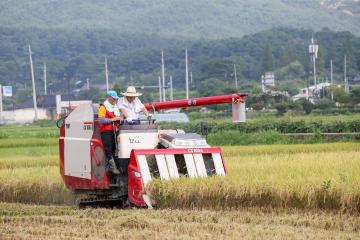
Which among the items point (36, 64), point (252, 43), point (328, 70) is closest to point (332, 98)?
point (328, 70)

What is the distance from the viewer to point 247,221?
1455 centimetres

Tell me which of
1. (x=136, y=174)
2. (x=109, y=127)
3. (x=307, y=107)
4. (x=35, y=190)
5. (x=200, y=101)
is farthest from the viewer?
(x=307, y=107)

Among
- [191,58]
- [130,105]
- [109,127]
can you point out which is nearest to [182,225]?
[109,127]

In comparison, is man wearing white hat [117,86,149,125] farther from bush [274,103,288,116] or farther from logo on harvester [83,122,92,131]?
bush [274,103,288,116]

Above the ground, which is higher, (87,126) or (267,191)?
(87,126)

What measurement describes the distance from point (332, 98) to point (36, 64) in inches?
3661

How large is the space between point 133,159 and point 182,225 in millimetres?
2974

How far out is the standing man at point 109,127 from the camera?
1739cm

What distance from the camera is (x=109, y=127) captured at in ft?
57.9

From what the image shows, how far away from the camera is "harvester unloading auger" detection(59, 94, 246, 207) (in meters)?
16.8

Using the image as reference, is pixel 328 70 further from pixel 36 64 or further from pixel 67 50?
pixel 67 50

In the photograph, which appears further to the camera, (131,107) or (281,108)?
(281,108)

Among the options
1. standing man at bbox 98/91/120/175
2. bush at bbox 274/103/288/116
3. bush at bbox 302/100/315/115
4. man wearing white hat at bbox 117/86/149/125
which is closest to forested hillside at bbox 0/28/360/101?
bush at bbox 302/100/315/115

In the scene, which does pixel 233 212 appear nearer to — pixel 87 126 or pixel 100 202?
pixel 100 202
